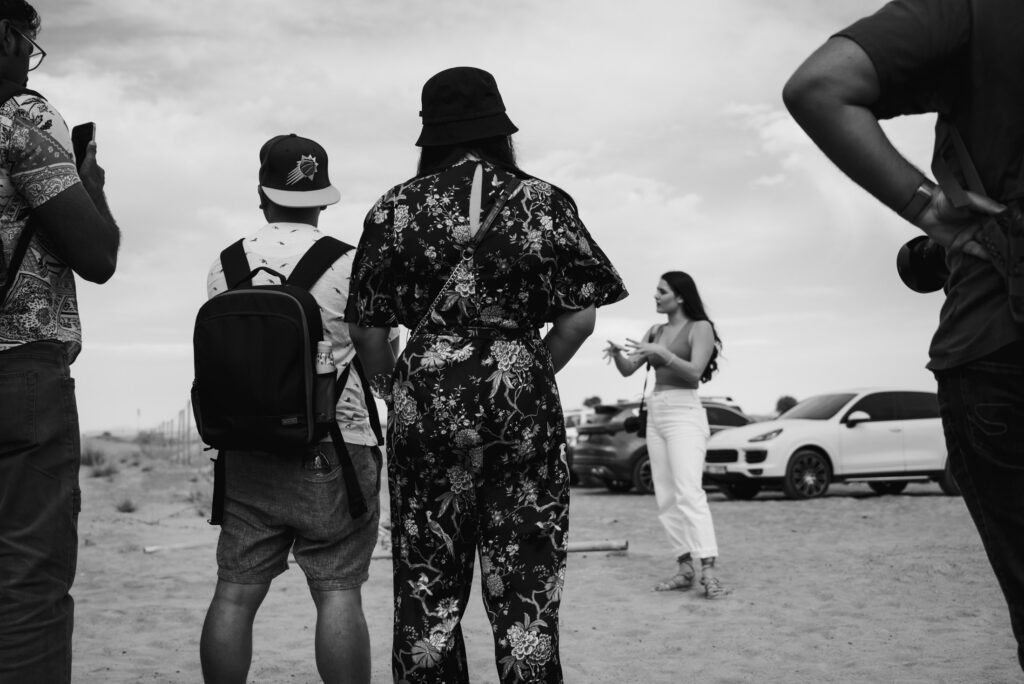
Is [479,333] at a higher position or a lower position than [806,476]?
higher

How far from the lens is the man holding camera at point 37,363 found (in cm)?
283

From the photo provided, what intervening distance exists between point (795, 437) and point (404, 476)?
14.0 meters

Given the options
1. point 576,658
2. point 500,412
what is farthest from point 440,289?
Answer: point 576,658

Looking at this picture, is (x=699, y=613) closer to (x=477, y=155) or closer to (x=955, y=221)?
(x=477, y=155)

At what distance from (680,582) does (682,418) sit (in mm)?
1383

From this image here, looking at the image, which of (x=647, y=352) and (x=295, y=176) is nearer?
(x=295, y=176)

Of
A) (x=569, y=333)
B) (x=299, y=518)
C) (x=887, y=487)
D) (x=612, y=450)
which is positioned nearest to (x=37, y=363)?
(x=299, y=518)

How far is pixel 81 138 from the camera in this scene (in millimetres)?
3137

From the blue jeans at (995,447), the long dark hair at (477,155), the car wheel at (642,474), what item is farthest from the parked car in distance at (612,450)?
the blue jeans at (995,447)

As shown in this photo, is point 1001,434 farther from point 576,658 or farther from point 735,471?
point 735,471

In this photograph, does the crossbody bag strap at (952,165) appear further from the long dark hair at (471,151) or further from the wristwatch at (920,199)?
the long dark hair at (471,151)

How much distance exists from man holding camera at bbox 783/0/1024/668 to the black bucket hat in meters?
1.22

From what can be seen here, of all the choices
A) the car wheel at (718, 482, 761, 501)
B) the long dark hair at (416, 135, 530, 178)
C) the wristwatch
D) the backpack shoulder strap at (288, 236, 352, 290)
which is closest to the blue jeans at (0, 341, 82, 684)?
the backpack shoulder strap at (288, 236, 352, 290)

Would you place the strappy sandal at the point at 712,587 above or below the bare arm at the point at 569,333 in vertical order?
below
